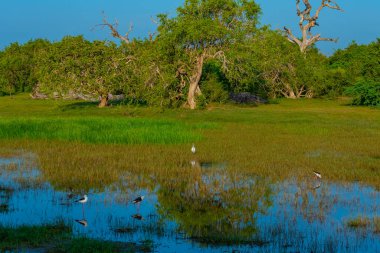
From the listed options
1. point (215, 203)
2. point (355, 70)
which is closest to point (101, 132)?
point (215, 203)

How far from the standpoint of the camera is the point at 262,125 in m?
36.4

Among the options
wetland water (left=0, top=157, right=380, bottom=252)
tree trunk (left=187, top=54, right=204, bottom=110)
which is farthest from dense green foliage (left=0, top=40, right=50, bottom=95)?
wetland water (left=0, top=157, right=380, bottom=252)

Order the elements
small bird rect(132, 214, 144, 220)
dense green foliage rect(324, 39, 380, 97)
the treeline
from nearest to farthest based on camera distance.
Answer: small bird rect(132, 214, 144, 220)
the treeline
dense green foliage rect(324, 39, 380, 97)

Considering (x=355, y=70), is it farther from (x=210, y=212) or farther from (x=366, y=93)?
(x=210, y=212)

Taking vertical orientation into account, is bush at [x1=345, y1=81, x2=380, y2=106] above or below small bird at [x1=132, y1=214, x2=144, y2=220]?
above

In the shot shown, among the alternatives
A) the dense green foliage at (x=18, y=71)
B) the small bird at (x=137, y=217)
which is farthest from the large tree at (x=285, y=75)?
the small bird at (x=137, y=217)

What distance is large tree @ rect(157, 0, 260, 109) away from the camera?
4866 cm

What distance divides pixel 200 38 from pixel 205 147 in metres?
24.4

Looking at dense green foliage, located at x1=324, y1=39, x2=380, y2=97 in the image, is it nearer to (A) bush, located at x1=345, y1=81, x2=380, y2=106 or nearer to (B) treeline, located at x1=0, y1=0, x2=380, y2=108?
(A) bush, located at x1=345, y1=81, x2=380, y2=106

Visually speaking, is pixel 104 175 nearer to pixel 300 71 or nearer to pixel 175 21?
pixel 175 21

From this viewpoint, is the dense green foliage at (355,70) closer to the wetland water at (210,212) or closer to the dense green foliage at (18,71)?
the dense green foliage at (18,71)

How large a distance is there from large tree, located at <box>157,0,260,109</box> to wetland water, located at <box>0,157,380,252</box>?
3216cm

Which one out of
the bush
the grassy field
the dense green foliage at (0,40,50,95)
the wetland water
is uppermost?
the dense green foliage at (0,40,50,95)

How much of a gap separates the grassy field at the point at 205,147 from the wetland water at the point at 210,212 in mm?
1167
